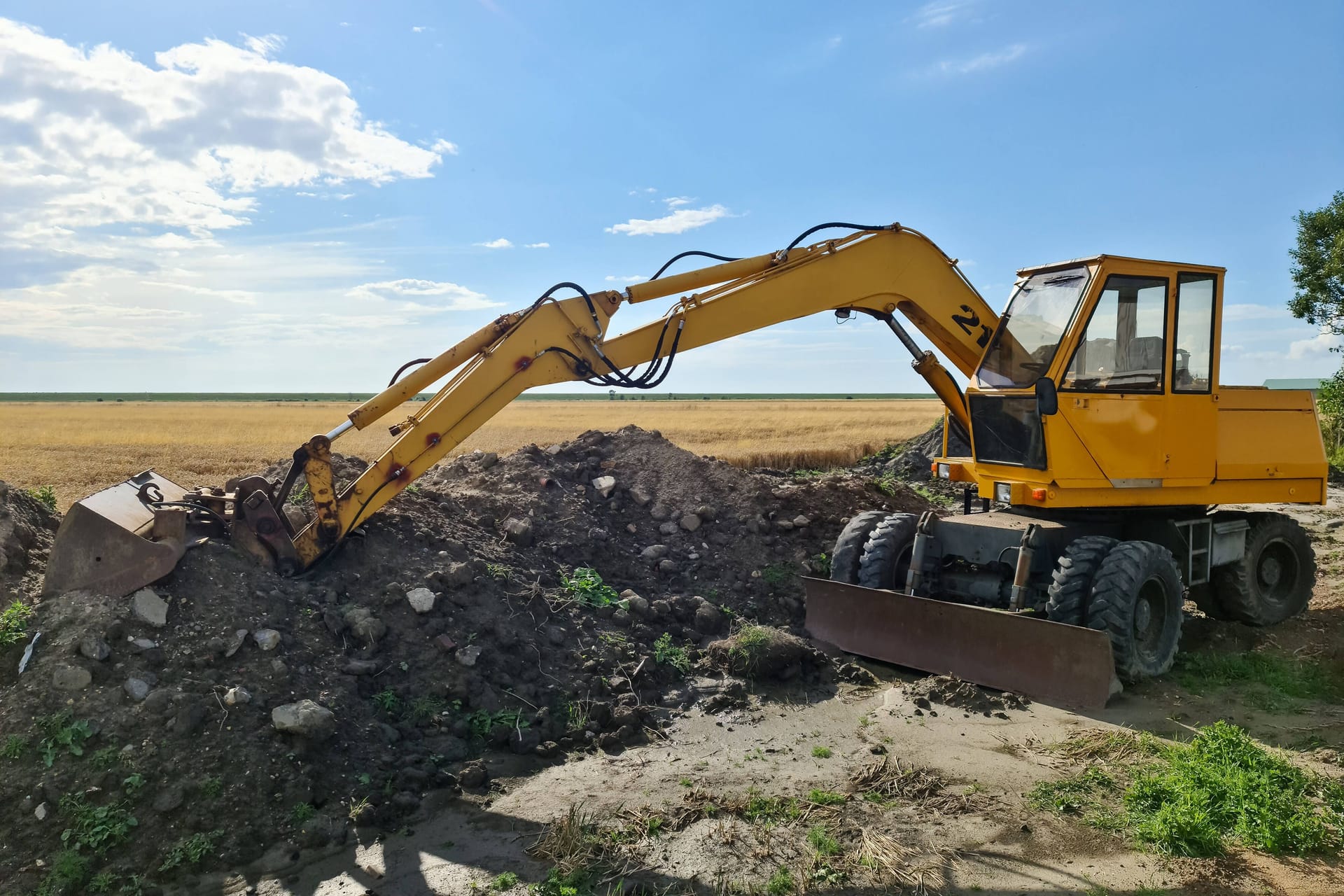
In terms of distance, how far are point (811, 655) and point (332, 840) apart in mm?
4021

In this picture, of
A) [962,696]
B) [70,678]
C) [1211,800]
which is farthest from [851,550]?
[70,678]

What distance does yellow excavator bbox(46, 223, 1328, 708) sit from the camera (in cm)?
643

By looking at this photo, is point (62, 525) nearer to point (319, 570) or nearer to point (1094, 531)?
point (319, 570)

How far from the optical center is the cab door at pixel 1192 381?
7.19m

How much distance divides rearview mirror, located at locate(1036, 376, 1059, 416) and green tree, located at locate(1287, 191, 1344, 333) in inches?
696

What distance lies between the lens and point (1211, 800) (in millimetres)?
4602

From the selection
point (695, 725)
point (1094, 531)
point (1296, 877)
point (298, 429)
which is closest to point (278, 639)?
point (695, 725)

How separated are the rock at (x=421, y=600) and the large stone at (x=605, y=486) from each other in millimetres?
3790

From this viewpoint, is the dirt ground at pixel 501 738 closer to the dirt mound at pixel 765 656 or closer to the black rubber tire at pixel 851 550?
the dirt mound at pixel 765 656

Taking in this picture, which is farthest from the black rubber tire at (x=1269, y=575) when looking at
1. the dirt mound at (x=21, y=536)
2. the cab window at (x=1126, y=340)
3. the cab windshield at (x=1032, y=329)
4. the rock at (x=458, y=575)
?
the dirt mound at (x=21, y=536)

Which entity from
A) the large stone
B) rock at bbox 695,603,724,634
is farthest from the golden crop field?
the large stone

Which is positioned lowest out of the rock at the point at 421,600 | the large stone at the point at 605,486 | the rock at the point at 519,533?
the rock at the point at 421,600

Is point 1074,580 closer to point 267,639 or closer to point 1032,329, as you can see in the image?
point 1032,329

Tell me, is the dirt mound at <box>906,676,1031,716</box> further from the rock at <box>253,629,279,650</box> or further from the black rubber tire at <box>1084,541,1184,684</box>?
the rock at <box>253,629,279,650</box>
